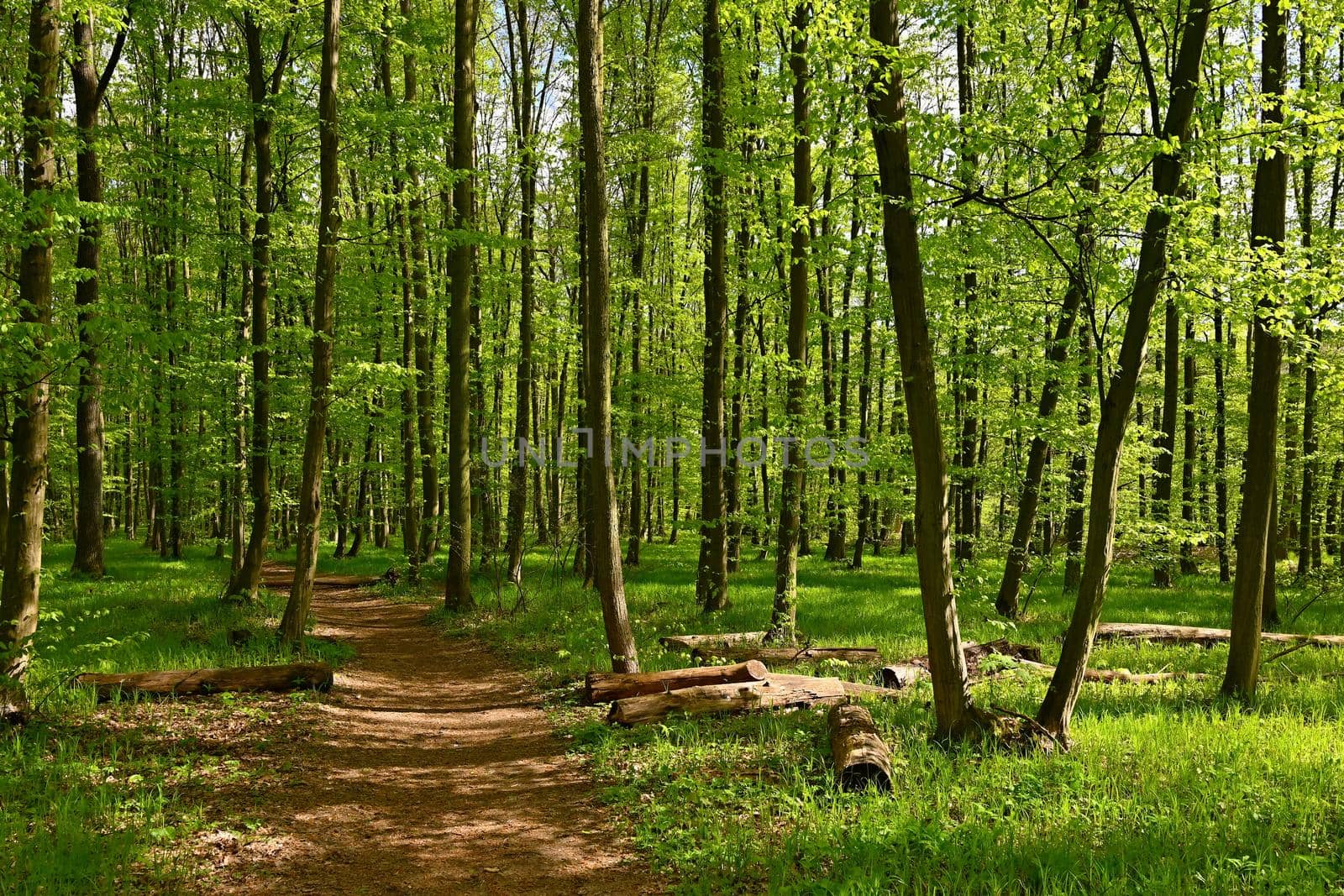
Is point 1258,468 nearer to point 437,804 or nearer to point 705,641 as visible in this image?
point 705,641

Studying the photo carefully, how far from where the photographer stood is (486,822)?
5.65 meters

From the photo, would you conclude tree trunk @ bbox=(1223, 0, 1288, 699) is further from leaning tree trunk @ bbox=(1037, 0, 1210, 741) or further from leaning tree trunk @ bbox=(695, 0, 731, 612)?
leaning tree trunk @ bbox=(695, 0, 731, 612)

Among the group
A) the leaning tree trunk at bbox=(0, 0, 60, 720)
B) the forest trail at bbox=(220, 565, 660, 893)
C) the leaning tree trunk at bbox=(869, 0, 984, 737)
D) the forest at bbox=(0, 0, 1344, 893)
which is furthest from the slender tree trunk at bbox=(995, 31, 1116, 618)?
the leaning tree trunk at bbox=(0, 0, 60, 720)

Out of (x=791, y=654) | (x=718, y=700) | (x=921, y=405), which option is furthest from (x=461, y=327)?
(x=921, y=405)

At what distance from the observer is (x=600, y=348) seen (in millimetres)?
9156

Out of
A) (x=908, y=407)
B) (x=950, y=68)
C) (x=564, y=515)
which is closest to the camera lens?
(x=908, y=407)

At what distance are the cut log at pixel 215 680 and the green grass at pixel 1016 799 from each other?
2.89 m

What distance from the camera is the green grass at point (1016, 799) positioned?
415 cm

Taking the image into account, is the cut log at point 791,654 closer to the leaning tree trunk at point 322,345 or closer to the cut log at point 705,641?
the cut log at point 705,641

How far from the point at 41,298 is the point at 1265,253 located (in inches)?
428

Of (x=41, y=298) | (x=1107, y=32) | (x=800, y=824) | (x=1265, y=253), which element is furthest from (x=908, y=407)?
(x=41, y=298)

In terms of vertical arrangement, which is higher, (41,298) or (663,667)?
(41,298)

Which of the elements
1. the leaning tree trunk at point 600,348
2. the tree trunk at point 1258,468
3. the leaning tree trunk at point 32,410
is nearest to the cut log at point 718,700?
the leaning tree trunk at point 600,348

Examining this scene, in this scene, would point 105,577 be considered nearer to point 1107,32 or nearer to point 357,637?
point 357,637
